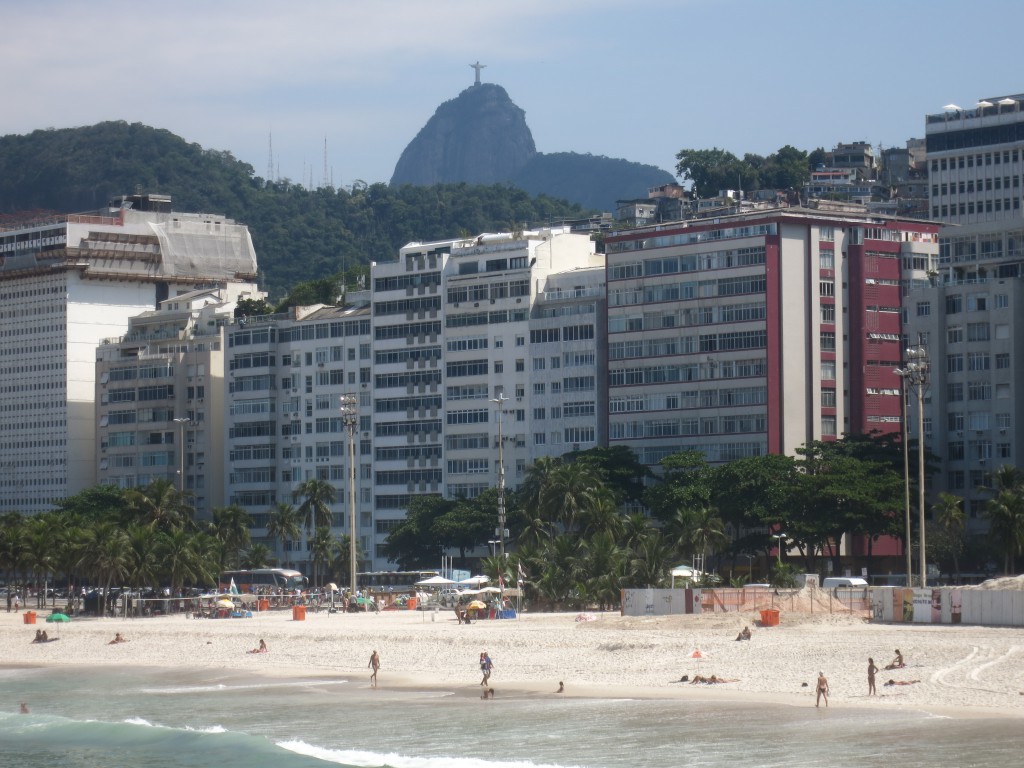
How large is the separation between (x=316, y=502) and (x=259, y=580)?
13382 mm

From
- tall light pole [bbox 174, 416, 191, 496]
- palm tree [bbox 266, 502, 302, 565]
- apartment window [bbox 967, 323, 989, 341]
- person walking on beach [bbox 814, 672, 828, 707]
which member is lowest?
person walking on beach [bbox 814, 672, 828, 707]

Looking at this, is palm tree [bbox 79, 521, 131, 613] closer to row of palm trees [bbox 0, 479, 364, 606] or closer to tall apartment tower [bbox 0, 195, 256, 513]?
row of palm trees [bbox 0, 479, 364, 606]

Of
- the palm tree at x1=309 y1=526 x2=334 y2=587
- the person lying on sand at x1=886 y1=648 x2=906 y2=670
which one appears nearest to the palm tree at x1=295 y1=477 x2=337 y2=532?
the palm tree at x1=309 y1=526 x2=334 y2=587

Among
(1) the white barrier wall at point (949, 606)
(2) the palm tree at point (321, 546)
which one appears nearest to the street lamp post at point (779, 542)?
(1) the white barrier wall at point (949, 606)

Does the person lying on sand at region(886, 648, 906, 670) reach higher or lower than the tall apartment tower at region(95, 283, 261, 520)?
lower

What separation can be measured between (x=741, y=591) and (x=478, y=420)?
68366mm

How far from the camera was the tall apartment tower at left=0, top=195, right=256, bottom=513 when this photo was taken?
19050 cm

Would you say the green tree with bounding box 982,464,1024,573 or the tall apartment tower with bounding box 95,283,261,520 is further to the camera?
the tall apartment tower with bounding box 95,283,261,520

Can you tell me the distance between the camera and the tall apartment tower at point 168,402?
175125mm

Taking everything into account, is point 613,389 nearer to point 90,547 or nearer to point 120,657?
point 90,547

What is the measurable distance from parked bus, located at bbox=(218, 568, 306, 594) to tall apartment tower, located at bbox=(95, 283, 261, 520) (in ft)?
93.7

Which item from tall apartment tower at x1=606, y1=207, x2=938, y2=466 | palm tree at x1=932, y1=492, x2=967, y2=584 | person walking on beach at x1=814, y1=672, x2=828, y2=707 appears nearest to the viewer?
person walking on beach at x1=814, y1=672, x2=828, y2=707

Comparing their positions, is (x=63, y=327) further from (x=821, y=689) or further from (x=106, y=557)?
(x=821, y=689)

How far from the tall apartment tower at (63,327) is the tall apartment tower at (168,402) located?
5.68 metres
